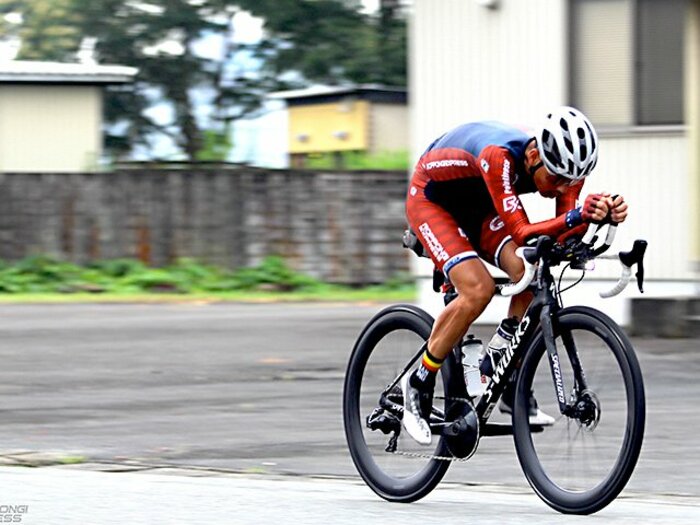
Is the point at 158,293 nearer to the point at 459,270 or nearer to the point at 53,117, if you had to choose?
the point at 53,117

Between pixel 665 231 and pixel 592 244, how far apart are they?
409 inches

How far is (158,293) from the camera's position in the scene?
2553cm

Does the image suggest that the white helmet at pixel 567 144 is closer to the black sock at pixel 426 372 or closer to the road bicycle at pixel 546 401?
the road bicycle at pixel 546 401

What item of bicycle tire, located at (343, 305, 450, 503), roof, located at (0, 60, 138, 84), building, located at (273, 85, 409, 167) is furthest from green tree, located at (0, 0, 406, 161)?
bicycle tire, located at (343, 305, 450, 503)

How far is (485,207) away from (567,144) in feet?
2.78

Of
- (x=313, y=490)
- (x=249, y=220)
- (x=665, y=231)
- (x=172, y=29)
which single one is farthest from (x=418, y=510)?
(x=172, y=29)

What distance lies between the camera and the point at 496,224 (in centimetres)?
695

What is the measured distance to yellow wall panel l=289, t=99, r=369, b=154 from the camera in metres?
36.8

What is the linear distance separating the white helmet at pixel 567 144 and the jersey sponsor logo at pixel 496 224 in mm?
620

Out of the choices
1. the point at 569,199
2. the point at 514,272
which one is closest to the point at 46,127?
the point at 514,272

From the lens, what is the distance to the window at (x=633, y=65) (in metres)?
16.6

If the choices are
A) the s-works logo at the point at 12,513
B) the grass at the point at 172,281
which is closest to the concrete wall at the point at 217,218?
the grass at the point at 172,281

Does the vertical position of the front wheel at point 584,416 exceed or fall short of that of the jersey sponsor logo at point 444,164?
it falls short

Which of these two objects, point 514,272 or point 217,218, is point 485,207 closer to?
point 514,272
